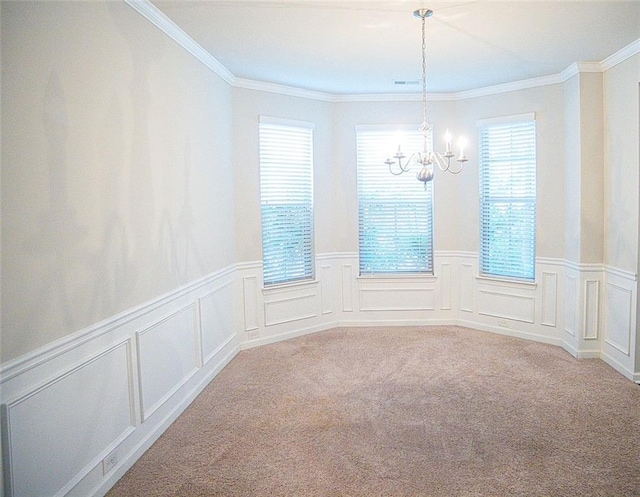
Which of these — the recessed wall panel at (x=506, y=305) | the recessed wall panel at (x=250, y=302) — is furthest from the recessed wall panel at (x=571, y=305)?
the recessed wall panel at (x=250, y=302)

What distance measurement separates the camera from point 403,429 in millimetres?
3465

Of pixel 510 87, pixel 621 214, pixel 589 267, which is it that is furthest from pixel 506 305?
pixel 510 87

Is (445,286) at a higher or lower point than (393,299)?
higher

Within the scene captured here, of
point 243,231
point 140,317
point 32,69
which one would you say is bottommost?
point 140,317

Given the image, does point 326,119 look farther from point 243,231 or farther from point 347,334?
point 347,334

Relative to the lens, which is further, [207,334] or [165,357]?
[207,334]

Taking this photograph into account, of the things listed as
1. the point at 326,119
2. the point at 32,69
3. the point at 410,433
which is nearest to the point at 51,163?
the point at 32,69

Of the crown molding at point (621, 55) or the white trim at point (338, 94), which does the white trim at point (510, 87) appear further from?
the crown molding at point (621, 55)

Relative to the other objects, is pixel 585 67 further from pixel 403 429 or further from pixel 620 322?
pixel 403 429

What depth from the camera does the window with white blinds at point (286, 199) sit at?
18.4ft

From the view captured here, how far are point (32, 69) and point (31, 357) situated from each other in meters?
1.28

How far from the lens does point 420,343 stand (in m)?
5.59

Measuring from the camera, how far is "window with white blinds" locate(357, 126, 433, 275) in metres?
6.24

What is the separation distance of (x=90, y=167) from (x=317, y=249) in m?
3.74
